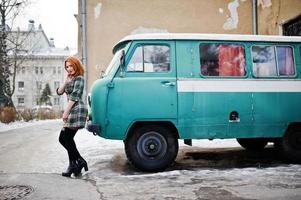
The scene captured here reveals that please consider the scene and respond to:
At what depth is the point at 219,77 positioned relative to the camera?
251 inches

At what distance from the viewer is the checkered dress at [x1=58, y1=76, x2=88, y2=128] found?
5824 millimetres

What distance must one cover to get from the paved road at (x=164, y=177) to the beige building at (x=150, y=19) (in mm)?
7465

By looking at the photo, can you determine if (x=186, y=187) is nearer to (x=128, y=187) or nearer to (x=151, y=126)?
(x=128, y=187)

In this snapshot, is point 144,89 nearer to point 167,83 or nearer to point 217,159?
point 167,83

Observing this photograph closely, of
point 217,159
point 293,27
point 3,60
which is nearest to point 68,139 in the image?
point 217,159

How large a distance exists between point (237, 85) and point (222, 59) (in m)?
0.52

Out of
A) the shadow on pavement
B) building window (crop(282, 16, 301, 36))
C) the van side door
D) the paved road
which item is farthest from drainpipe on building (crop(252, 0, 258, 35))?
the van side door

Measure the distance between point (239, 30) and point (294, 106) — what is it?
957cm

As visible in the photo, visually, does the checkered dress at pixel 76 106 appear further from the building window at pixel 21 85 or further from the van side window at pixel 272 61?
the building window at pixel 21 85

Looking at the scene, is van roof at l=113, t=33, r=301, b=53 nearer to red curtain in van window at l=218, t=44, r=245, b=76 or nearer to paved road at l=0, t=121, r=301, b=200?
red curtain in van window at l=218, t=44, r=245, b=76

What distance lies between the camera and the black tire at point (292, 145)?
21.8ft

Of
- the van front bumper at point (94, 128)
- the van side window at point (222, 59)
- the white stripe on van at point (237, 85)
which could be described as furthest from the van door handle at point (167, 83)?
the van front bumper at point (94, 128)

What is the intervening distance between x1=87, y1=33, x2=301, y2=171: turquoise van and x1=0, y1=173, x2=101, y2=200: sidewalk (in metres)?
0.99

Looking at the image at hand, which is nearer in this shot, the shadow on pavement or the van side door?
the van side door
